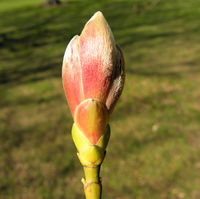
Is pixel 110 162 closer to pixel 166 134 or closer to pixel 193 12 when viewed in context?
pixel 166 134

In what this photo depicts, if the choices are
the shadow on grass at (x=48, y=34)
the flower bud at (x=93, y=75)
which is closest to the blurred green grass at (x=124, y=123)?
the shadow on grass at (x=48, y=34)

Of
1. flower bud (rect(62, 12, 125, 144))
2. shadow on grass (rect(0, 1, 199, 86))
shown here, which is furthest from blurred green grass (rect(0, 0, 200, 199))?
flower bud (rect(62, 12, 125, 144))

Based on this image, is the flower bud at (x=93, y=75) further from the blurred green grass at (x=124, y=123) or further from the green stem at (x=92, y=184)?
the blurred green grass at (x=124, y=123)

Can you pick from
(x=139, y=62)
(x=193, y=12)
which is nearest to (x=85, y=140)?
(x=139, y=62)

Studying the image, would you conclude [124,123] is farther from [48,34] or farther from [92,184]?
[48,34]

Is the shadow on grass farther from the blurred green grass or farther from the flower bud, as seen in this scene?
the flower bud

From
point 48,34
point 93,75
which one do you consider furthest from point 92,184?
point 48,34
